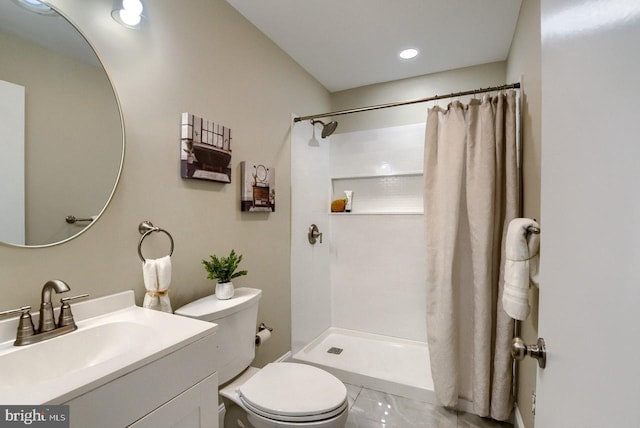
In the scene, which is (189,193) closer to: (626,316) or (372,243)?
(626,316)

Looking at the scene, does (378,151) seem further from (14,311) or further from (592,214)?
(14,311)

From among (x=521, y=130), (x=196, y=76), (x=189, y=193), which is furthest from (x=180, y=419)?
(x=521, y=130)

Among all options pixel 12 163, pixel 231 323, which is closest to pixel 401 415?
pixel 231 323

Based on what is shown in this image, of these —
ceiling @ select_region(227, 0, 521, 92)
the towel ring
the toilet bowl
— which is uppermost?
ceiling @ select_region(227, 0, 521, 92)

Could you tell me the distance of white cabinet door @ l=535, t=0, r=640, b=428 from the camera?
1.09ft

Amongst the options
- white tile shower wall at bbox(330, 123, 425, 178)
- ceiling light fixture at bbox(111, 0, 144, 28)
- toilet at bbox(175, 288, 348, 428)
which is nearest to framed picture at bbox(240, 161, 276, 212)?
toilet at bbox(175, 288, 348, 428)

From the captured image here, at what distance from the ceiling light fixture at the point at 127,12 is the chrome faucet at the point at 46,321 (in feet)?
3.44

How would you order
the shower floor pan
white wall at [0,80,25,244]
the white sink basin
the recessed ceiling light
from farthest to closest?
the recessed ceiling light < the shower floor pan < white wall at [0,80,25,244] < the white sink basin

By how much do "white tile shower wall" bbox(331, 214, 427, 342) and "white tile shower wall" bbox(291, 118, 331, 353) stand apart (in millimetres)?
138

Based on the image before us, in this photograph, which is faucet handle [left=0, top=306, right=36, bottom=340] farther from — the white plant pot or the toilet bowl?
the toilet bowl

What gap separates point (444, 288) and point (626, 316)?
1628 mm

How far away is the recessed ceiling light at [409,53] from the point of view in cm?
225

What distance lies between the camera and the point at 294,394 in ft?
4.35

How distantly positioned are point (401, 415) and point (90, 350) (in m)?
1.75
